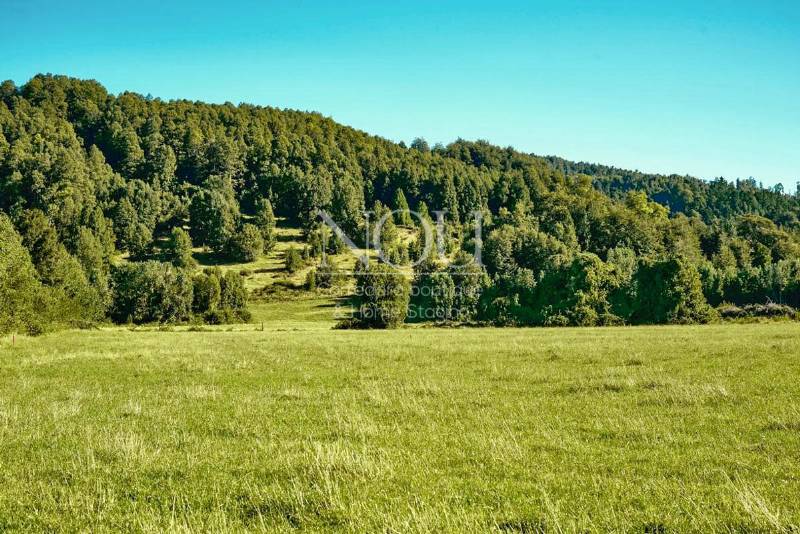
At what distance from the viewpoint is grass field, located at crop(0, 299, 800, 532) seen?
792 centimetres

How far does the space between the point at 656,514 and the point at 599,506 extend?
2.62ft

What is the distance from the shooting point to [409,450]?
37.6 ft

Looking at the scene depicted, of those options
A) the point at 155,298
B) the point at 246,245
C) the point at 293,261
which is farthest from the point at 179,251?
the point at 155,298

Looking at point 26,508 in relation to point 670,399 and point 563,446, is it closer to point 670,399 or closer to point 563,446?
point 563,446

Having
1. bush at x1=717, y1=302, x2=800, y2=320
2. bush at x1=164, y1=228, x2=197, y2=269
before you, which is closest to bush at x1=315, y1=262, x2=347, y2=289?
bush at x1=164, y1=228, x2=197, y2=269

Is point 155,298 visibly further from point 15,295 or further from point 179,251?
point 15,295

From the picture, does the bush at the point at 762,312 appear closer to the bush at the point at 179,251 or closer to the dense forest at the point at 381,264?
the dense forest at the point at 381,264

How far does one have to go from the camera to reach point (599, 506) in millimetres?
8117

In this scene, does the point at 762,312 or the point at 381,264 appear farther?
the point at 381,264

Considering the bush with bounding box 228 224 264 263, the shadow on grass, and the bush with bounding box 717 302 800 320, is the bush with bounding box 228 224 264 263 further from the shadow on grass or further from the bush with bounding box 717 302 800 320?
the bush with bounding box 717 302 800 320

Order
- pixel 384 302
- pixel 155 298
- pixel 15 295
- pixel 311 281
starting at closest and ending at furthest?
pixel 15 295
pixel 384 302
pixel 155 298
pixel 311 281

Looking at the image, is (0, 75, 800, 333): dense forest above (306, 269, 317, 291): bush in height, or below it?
above

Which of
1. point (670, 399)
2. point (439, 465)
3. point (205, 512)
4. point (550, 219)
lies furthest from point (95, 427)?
point (550, 219)

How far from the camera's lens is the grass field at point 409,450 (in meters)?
7.92
